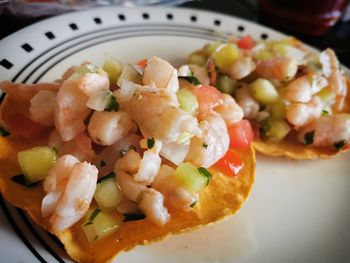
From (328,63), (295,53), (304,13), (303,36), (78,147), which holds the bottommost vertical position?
(303,36)

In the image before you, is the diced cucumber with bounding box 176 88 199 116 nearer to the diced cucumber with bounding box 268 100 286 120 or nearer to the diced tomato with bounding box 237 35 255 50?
the diced cucumber with bounding box 268 100 286 120

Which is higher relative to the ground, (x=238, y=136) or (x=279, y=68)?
(x=279, y=68)

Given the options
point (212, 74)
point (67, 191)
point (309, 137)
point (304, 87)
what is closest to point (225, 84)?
point (212, 74)

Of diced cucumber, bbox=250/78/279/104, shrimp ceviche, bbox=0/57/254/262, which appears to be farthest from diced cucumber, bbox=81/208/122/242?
diced cucumber, bbox=250/78/279/104

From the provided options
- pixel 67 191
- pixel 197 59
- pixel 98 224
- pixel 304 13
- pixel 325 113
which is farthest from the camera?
pixel 304 13

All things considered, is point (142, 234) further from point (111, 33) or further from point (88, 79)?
point (111, 33)

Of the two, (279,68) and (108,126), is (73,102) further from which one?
(279,68)

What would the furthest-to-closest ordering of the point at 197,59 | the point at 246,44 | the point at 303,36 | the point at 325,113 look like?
the point at 303,36 < the point at 246,44 < the point at 197,59 < the point at 325,113

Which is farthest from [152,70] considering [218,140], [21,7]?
[21,7]
